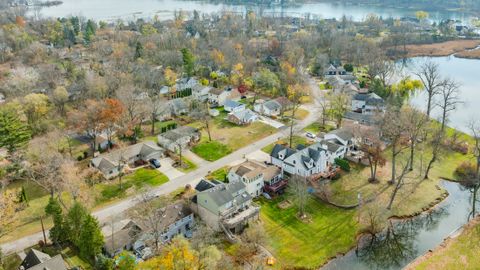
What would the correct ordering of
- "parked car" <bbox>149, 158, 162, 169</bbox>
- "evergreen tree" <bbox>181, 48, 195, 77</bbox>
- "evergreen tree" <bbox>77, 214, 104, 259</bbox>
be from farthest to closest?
"evergreen tree" <bbox>181, 48, 195, 77</bbox> < "parked car" <bbox>149, 158, 162, 169</bbox> < "evergreen tree" <bbox>77, 214, 104, 259</bbox>

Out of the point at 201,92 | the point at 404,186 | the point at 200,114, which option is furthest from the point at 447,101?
the point at 200,114

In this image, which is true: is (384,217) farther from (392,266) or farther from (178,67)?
(178,67)

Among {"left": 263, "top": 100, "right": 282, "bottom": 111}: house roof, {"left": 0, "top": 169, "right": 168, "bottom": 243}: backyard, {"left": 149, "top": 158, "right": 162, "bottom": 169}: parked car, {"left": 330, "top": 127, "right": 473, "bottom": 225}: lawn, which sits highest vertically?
{"left": 263, "top": 100, "right": 282, "bottom": 111}: house roof

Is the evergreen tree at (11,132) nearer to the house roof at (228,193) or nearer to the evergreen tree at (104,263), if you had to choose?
the evergreen tree at (104,263)

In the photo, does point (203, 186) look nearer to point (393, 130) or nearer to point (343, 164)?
point (343, 164)

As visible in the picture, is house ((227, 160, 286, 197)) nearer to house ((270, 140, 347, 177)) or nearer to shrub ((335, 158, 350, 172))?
house ((270, 140, 347, 177))

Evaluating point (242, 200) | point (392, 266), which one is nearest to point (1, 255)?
point (242, 200)

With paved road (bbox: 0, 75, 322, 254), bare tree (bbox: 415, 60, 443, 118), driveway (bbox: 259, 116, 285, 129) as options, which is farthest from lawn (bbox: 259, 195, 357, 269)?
bare tree (bbox: 415, 60, 443, 118)
